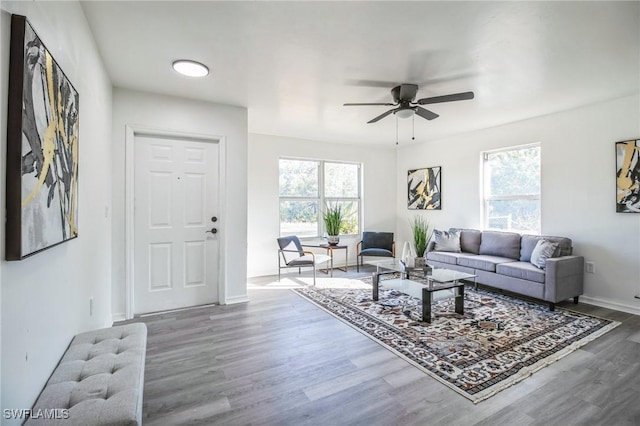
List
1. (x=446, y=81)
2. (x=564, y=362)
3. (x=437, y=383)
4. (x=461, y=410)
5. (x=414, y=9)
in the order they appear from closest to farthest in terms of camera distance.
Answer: (x=461, y=410) → (x=414, y=9) → (x=437, y=383) → (x=564, y=362) → (x=446, y=81)

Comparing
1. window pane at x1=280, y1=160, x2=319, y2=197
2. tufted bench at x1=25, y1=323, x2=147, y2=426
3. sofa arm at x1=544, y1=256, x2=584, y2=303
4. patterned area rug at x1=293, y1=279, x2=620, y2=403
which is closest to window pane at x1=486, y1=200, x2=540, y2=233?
sofa arm at x1=544, y1=256, x2=584, y2=303

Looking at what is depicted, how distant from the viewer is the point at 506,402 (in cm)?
192

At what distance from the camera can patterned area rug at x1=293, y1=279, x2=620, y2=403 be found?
7.38 ft

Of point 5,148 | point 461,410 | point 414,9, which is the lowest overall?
point 461,410

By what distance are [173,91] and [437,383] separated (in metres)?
3.66

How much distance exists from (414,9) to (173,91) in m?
2.60

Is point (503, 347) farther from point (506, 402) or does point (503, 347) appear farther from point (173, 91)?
point (173, 91)

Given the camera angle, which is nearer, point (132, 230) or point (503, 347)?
point (503, 347)

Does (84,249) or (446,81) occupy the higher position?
(446,81)

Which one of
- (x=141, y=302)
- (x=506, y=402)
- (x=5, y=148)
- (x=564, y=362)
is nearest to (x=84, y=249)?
(x=5, y=148)

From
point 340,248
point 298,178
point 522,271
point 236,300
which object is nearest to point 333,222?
point 340,248

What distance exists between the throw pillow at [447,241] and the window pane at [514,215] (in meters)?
0.59

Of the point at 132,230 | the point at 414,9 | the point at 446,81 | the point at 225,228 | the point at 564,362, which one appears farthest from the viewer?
the point at 225,228

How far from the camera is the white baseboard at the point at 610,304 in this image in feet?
11.5
